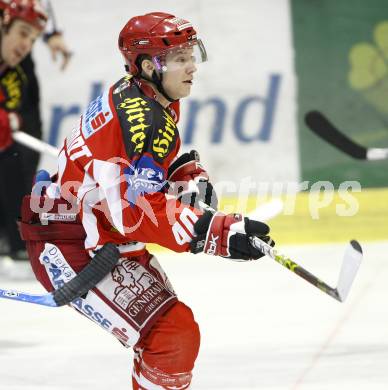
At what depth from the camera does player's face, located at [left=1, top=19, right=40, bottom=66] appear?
5062 millimetres

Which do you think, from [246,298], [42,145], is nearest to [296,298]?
[246,298]

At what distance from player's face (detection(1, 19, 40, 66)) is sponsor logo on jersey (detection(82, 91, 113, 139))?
251 cm

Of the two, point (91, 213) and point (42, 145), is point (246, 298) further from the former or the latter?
point (91, 213)

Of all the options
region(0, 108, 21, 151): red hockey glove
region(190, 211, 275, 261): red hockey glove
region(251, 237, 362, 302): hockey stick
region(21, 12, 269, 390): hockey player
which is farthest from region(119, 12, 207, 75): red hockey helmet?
region(0, 108, 21, 151): red hockey glove

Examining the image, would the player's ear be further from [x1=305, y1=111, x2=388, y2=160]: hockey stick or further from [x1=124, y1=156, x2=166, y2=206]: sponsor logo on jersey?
[x1=305, y1=111, x2=388, y2=160]: hockey stick

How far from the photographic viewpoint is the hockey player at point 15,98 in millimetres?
5027

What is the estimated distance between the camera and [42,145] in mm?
4621

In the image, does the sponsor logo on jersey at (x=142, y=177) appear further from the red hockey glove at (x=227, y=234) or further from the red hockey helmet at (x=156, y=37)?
the red hockey helmet at (x=156, y=37)

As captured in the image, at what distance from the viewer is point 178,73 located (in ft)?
8.77

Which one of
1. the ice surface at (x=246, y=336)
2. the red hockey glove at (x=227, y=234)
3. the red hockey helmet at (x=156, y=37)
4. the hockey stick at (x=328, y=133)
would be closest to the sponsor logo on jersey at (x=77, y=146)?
the red hockey helmet at (x=156, y=37)

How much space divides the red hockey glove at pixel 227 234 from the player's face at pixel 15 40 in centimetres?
285

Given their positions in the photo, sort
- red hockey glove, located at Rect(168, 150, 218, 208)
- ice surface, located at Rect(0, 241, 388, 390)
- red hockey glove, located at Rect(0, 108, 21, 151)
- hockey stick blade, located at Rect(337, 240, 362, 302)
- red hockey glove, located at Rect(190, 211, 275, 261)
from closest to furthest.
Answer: red hockey glove, located at Rect(190, 211, 275, 261) → hockey stick blade, located at Rect(337, 240, 362, 302) → red hockey glove, located at Rect(168, 150, 218, 208) → ice surface, located at Rect(0, 241, 388, 390) → red hockey glove, located at Rect(0, 108, 21, 151)

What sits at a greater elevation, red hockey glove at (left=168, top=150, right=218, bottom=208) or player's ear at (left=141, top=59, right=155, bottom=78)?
player's ear at (left=141, top=59, right=155, bottom=78)

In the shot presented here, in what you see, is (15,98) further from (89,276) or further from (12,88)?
(89,276)
